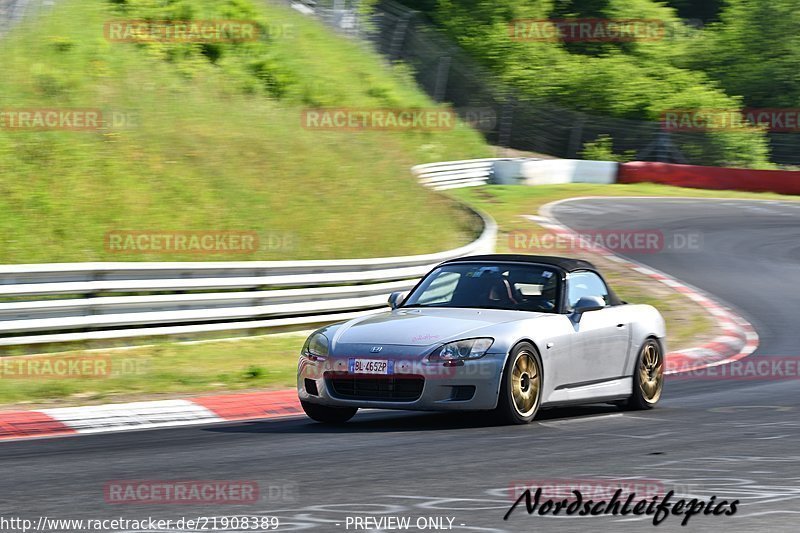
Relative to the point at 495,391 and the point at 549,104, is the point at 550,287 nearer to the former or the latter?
the point at 495,391

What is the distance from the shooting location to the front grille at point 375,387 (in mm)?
8508

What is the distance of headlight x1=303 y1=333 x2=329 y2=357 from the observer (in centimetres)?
891

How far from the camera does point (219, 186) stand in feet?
64.3

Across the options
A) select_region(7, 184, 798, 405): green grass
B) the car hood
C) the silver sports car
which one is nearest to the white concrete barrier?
select_region(7, 184, 798, 405): green grass

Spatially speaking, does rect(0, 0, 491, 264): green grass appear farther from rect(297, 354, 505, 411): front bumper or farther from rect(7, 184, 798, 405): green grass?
rect(297, 354, 505, 411): front bumper

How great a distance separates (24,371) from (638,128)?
3414 centimetres

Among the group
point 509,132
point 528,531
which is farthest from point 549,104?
point 528,531

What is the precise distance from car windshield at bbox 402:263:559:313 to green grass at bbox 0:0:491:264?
6667 mm
